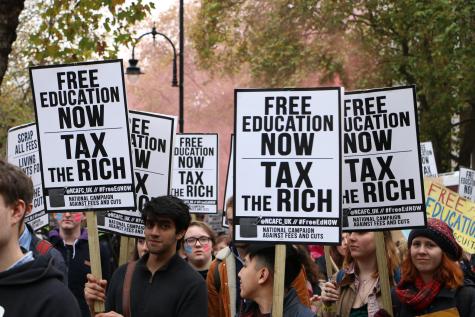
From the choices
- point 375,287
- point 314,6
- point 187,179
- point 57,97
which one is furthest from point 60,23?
point 314,6

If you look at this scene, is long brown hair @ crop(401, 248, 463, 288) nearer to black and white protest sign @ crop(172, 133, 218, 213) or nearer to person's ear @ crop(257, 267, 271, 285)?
person's ear @ crop(257, 267, 271, 285)

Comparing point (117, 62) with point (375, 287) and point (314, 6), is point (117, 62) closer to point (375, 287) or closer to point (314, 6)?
point (375, 287)

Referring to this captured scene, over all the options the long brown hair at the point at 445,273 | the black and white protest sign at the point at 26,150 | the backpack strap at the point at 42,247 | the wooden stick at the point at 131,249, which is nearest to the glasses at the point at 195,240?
the wooden stick at the point at 131,249

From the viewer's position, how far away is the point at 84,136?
729cm

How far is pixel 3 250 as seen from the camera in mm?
3928

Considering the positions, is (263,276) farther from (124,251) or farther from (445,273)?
(124,251)

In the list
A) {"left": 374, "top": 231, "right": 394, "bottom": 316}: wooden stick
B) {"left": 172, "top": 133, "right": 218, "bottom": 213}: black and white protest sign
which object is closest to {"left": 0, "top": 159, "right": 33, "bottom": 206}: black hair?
{"left": 374, "top": 231, "right": 394, "bottom": 316}: wooden stick

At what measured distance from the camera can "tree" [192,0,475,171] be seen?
23531 mm

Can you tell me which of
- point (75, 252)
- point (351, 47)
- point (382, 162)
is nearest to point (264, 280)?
point (382, 162)

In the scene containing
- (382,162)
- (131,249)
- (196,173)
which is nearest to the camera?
(382,162)

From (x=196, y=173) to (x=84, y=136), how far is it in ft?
21.5

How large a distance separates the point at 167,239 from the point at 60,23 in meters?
9.66

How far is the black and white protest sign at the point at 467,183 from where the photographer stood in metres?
15.6

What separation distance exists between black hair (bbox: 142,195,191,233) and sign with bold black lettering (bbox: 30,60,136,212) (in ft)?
2.09
